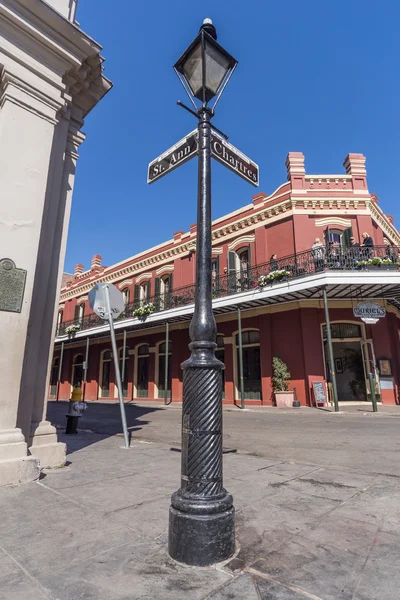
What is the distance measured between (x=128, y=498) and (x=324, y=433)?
221 inches

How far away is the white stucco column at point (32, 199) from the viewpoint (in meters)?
3.68

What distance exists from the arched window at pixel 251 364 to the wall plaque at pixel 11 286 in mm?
13522

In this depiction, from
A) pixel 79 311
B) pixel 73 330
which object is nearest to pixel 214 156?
pixel 73 330

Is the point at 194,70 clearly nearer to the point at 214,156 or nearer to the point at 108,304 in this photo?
the point at 214,156

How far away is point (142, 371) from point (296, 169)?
47.6 ft

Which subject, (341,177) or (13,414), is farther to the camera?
(341,177)

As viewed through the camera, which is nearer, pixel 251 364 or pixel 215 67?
pixel 215 67

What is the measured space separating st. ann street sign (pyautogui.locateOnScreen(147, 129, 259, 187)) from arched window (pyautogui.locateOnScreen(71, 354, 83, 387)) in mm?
26017

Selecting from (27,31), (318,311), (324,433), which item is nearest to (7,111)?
(27,31)

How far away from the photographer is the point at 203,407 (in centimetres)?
223

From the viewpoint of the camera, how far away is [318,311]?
1488 centimetres

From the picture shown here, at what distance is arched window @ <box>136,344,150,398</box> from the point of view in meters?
21.2

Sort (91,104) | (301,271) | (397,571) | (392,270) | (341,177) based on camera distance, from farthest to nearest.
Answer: (341,177)
(301,271)
(392,270)
(91,104)
(397,571)

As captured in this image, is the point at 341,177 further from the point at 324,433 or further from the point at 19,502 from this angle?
the point at 19,502
